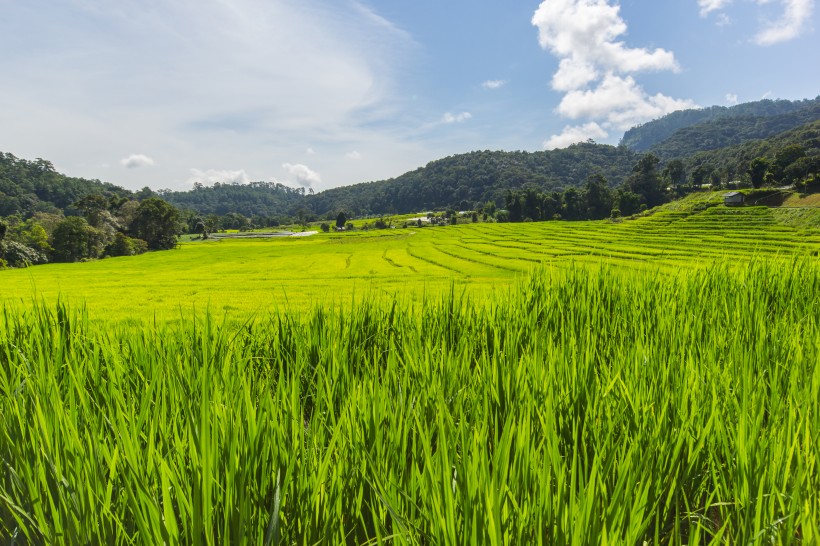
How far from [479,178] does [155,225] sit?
117 metres

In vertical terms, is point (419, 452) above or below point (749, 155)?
below

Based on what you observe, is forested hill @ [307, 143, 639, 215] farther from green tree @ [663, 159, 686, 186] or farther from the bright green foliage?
the bright green foliage

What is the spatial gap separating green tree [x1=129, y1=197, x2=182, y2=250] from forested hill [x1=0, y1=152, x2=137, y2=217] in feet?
148

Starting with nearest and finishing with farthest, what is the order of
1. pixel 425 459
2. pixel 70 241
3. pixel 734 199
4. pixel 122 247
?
pixel 425 459, pixel 70 241, pixel 122 247, pixel 734 199

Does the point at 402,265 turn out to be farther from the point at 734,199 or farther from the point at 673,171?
the point at 673,171

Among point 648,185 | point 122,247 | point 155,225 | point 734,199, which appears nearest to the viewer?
point 122,247

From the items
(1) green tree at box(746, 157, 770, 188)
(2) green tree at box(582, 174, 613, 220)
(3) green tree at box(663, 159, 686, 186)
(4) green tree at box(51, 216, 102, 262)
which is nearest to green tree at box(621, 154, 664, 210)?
(3) green tree at box(663, 159, 686, 186)

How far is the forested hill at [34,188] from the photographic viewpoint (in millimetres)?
97875

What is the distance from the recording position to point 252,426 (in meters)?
1.49

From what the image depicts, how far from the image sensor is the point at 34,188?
10850cm

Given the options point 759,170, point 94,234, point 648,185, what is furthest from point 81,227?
point 648,185

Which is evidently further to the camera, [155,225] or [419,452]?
[155,225]

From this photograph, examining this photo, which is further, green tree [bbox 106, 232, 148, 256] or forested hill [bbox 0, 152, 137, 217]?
forested hill [bbox 0, 152, 137, 217]

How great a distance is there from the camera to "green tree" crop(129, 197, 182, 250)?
6319 cm
